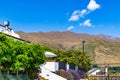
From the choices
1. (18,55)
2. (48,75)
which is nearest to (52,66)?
(48,75)

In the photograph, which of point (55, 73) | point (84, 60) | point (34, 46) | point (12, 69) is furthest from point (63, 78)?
point (84, 60)

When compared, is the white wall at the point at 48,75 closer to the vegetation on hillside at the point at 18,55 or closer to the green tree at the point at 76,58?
the vegetation on hillside at the point at 18,55

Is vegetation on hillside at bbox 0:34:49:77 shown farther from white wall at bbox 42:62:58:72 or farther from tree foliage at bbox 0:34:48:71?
white wall at bbox 42:62:58:72

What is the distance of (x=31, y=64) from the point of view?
3288cm

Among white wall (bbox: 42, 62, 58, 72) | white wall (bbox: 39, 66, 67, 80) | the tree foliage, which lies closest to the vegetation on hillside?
the tree foliage

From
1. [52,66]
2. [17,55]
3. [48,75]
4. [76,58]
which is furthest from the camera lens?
[76,58]

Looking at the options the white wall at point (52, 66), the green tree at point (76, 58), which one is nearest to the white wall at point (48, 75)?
the white wall at point (52, 66)

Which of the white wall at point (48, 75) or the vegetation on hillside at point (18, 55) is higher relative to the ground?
the vegetation on hillside at point (18, 55)

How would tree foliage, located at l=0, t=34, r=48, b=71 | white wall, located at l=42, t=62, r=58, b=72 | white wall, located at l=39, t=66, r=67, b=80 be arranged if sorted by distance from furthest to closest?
white wall, located at l=42, t=62, r=58, b=72
white wall, located at l=39, t=66, r=67, b=80
tree foliage, located at l=0, t=34, r=48, b=71

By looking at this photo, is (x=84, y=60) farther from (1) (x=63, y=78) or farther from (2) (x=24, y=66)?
(2) (x=24, y=66)

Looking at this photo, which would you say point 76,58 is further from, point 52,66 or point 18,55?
point 18,55

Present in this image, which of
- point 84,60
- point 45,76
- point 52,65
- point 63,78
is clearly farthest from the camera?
point 84,60

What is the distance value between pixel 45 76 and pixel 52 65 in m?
6.91

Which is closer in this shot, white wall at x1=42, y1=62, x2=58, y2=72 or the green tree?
white wall at x1=42, y1=62, x2=58, y2=72
